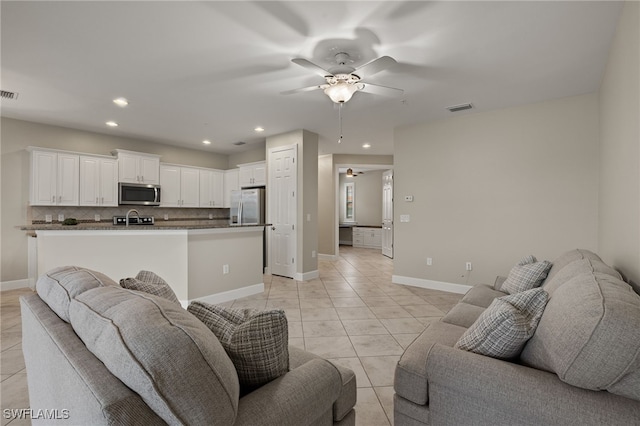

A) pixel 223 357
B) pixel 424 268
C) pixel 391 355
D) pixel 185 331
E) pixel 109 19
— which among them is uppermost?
pixel 109 19

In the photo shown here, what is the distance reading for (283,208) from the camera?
5.64 meters

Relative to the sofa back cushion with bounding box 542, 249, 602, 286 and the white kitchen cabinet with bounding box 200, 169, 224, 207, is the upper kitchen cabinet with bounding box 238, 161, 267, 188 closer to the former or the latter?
the white kitchen cabinet with bounding box 200, 169, 224, 207

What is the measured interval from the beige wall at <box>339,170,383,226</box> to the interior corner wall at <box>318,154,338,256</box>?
3.03 m

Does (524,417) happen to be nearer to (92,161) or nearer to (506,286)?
(506,286)

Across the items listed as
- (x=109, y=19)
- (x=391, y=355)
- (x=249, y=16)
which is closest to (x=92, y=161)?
(x=109, y=19)

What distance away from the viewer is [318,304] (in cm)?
397

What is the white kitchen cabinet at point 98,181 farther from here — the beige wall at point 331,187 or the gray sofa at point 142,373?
the gray sofa at point 142,373

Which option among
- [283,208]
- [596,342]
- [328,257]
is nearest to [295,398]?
[596,342]

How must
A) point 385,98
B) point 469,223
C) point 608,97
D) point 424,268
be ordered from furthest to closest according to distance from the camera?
point 424,268 < point 469,223 < point 385,98 < point 608,97

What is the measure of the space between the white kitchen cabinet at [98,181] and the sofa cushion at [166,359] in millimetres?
5548

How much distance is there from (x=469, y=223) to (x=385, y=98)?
2245mm

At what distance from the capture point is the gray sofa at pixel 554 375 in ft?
3.14

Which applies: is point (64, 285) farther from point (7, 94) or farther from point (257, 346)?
point (7, 94)

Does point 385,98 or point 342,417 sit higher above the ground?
point 385,98
